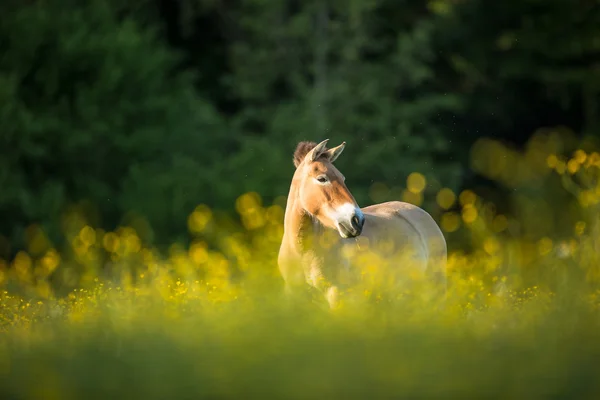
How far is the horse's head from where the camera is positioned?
7520mm

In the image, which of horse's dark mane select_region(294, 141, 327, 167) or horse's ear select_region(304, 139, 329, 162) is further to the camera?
horse's dark mane select_region(294, 141, 327, 167)

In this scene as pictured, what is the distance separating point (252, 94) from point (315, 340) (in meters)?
20.6

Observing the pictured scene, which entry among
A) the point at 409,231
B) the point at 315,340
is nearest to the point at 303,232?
the point at 409,231

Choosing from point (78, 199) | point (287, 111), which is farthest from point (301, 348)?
point (287, 111)

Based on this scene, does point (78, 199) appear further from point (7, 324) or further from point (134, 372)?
point (134, 372)

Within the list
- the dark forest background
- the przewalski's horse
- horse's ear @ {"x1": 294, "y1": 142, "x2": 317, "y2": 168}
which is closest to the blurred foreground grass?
the przewalski's horse

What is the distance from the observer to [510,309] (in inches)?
245

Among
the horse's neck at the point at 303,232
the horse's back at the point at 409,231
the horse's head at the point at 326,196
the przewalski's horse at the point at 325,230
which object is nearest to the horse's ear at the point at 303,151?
the przewalski's horse at the point at 325,230

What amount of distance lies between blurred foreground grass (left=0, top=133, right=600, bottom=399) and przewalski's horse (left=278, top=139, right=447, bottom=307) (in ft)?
1.25

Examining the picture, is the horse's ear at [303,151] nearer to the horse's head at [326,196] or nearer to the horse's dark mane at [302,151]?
the horse's dark mane at [302,151]

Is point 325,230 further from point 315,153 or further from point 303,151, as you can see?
point 303,151

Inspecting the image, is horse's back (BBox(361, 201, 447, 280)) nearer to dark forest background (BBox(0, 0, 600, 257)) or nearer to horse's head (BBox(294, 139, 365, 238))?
horse's head (BBox(294, 139, 365, 238))

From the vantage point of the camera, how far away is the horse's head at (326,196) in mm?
7520

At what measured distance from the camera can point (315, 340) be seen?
4.93m
